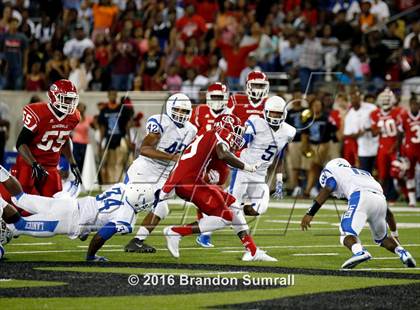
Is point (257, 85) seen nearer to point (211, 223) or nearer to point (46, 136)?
point (46, 136)

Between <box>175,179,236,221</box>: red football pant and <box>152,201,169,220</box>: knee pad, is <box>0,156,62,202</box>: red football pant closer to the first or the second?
<box>152,201,169,220</box>: knee pad

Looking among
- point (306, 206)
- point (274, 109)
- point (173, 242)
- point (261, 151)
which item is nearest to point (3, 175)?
point (173, 242)

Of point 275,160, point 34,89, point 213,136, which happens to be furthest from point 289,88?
point 213,136

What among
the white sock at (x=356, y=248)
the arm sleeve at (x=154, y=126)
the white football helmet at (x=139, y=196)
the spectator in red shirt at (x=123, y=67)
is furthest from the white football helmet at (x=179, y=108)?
the spectator in red shirt at (x=123, y=67)

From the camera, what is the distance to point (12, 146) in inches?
855

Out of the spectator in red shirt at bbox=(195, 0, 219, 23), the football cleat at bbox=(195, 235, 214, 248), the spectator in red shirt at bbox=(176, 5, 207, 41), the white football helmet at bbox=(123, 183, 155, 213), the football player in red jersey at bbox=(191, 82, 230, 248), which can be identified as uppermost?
the spectator in red shirt at bbox=(195, 0, 219, 23)

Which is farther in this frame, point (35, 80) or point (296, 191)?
point (35, 80)

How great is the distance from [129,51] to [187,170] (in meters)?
10.6

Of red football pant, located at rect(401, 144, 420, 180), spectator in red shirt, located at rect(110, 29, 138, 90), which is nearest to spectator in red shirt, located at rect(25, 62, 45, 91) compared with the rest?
spectator in red shirt, located at rect(110, 29, 138, 90)

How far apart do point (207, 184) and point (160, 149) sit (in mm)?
1157

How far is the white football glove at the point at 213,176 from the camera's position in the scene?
1214 centimetres

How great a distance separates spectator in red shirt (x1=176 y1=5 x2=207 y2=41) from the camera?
22.5 meters

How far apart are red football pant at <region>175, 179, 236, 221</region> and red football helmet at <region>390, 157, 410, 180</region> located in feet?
26.6

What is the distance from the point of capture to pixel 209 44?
22.6 metres
